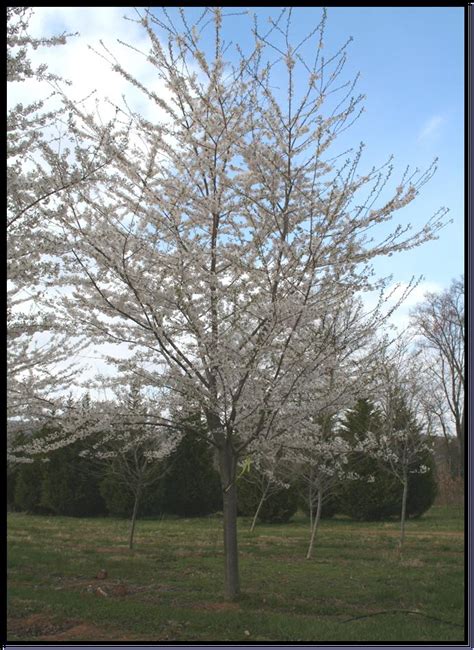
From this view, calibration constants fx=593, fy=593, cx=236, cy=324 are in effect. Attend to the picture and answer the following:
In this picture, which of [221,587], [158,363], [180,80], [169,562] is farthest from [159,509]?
[180,80]

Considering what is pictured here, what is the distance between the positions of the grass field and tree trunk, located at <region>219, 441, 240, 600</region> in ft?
0.59

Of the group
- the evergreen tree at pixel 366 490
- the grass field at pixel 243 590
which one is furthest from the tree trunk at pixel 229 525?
the evergreen tree at pixel 366 490

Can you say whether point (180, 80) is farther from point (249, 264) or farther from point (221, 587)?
point (221, 587)

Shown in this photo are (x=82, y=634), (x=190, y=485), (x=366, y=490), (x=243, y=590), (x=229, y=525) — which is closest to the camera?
(x=82, y=634)

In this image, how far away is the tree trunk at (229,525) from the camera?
247 inches

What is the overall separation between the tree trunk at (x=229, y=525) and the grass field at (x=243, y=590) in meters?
0.18

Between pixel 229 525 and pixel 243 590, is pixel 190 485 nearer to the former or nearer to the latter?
pixel 243 590

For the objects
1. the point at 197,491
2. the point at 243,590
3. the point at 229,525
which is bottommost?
the point at 197,491

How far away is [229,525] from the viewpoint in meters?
6.32

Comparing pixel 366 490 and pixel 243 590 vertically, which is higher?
pixel 243 590

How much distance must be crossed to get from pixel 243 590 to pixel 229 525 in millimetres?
1177

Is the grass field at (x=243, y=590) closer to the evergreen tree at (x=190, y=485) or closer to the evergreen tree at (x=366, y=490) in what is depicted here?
the evergreen tree at (x=366, y=490)

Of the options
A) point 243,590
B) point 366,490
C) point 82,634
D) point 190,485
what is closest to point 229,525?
point 243,590

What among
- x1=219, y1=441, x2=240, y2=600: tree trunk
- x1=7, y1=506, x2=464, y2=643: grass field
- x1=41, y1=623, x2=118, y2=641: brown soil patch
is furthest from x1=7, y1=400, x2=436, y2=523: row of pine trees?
x1=41, y1=623, x2=118, y2=641: brown soil patch
